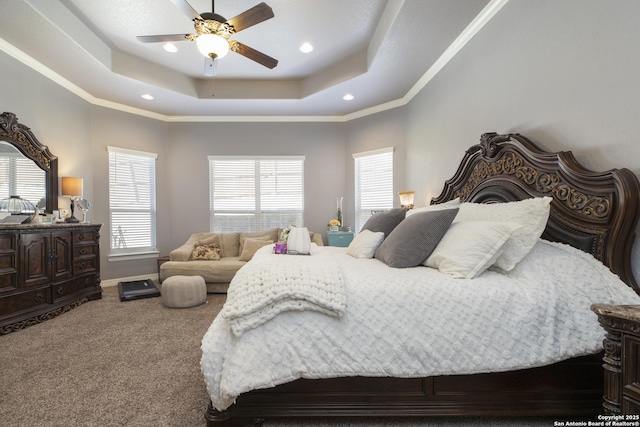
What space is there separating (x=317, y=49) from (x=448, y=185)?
2352mm

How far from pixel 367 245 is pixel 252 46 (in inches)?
115

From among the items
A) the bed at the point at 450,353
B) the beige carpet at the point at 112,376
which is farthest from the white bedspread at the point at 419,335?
the beige carpet at the point at 112,376

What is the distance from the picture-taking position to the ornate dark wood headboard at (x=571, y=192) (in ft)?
4.83

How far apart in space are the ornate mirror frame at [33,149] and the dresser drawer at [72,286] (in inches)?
38.4

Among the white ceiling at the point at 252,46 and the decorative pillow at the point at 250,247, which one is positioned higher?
the white ceiling at the point at 252,46

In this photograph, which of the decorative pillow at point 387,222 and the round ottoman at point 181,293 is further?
the round ottoman at point 181,293

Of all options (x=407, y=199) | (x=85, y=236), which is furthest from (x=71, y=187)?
(x=407, y=199)

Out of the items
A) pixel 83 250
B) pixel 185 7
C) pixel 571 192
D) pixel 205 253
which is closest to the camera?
pixel 571 192

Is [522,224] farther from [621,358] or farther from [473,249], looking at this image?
[621,358]

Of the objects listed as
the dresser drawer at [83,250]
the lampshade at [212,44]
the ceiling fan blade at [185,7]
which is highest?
the ceiling fan blade at [185,7]

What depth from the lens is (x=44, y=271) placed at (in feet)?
10.3

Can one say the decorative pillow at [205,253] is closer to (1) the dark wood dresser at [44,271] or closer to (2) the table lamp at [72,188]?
(1) the dark wood dresser at [44,271]

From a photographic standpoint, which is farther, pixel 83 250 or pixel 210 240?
pixel 210 240

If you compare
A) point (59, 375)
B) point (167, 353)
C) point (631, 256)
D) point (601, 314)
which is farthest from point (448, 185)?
point (59, 375)
